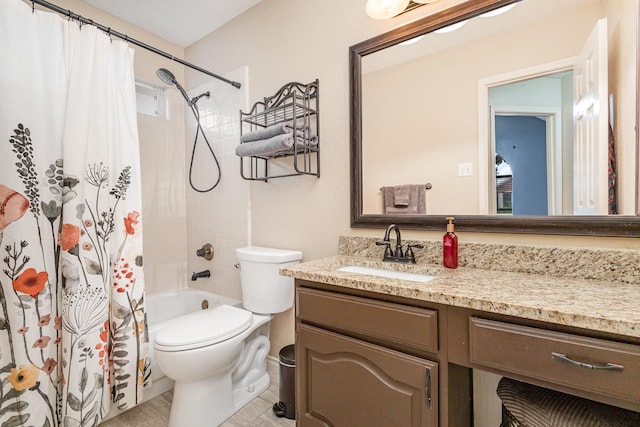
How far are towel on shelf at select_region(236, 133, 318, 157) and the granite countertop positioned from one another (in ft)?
2.30

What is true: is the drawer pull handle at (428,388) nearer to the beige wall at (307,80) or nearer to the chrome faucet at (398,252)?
the chrome faucet at (398,252)

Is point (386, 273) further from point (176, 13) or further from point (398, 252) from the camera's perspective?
point (176, 13)

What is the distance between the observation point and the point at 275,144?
5.18 ft

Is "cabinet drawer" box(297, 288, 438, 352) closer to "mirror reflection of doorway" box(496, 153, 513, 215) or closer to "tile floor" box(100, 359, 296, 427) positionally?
"mirror reflection of doorway" box(496, 153, 513, 215)

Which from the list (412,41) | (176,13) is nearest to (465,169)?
(412,41)

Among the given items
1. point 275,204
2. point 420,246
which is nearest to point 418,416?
point 420,246

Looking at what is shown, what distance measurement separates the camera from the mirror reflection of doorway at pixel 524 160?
1.10 metres

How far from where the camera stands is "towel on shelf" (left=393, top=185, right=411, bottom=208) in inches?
54.8

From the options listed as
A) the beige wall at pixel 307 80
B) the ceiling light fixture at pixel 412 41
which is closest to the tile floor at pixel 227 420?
the beige wall at pixel 307 80

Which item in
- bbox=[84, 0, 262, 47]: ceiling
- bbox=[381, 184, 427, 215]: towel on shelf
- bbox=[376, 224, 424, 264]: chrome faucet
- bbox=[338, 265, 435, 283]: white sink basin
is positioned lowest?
bbox=[338, 265, 435, 283]: white sink basin

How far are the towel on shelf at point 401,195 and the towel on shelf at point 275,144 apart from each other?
→ 549mm

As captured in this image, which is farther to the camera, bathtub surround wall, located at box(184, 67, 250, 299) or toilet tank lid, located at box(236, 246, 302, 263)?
bathtub surround wall, located at box(184, 67, 250, 299)

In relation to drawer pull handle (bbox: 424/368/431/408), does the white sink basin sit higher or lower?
higher

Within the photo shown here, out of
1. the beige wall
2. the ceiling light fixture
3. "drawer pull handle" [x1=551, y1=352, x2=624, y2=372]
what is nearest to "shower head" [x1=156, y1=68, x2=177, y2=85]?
the beige wall
